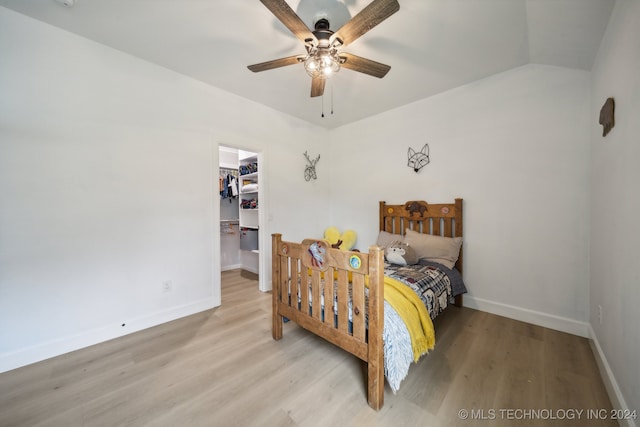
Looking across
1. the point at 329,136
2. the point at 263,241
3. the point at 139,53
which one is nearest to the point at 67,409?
the point at 263,241

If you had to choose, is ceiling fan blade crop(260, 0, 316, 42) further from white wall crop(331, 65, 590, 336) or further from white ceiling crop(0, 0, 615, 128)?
white wall crop(331, 65, 590, 336)

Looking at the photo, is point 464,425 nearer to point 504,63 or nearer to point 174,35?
point 504,63

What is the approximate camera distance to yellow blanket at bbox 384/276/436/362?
1536 mm

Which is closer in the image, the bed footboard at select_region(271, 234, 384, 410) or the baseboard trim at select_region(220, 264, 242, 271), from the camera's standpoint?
the bed footboard at select_region(271, 234, 384, 410)

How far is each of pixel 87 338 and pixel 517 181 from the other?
14.2 feet

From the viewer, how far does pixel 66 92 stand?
1929mm

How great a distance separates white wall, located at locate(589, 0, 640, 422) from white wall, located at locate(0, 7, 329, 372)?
3268 mm

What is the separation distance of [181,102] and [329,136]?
2441mm

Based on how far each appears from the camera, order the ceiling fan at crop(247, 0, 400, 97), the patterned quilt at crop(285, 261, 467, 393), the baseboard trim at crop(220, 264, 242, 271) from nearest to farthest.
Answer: the ceiling fan at crop(247, 0, 400, 97), the patterned quilt at crop(285, 261, 467, 393), the baseboard trim at crop(220, 264, 242, 271)

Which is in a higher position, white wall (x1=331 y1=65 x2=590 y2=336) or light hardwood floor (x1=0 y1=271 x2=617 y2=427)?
white wall (x1=331 y1=65 x2=590 y2=336)

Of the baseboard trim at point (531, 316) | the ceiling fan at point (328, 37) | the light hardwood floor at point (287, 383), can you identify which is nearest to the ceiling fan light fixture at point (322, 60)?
the ceiling fan at point (328, 37)

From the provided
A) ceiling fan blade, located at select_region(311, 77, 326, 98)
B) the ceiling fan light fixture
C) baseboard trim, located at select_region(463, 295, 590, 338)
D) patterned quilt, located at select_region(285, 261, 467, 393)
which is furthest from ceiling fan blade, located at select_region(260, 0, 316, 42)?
baseboard trim, located at select_region(463, 295, 590, 338)

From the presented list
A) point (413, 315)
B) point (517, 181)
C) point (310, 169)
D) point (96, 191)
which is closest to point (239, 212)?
point (310, 169)

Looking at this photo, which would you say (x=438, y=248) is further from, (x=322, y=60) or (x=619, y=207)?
(x=322, y=60)
